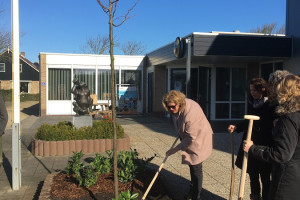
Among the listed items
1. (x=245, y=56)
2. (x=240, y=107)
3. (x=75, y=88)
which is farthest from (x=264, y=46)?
(x=75, y=88)

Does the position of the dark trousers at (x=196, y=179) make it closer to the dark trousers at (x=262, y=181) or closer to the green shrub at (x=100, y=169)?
the dark trousers at (x=262, y=181)

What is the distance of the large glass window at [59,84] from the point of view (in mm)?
16578

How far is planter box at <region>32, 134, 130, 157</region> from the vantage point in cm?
689

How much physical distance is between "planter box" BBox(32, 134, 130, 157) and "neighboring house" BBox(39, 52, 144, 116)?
9.65 m

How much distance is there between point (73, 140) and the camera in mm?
7102

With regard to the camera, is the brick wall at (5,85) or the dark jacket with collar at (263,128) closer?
the dark jacket with collar at (263,128)

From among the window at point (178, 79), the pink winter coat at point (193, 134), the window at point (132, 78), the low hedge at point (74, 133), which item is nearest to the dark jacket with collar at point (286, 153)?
the pink winter coat at point (193, 134)

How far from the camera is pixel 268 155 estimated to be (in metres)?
2.36

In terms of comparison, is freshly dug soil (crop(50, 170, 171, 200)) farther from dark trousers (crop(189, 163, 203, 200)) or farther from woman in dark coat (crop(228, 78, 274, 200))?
woman in dark coat (crop(228, 78, 274, 200))

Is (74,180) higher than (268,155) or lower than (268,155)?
lower

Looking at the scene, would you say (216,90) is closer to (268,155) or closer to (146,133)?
(146,133)

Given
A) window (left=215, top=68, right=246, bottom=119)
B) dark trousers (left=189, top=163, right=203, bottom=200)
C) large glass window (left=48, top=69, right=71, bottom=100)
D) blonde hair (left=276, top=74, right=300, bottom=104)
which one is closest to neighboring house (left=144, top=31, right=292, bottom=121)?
window (left=215, top=68, right=246, bottom=119)

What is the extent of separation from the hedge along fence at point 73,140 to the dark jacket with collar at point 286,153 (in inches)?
204

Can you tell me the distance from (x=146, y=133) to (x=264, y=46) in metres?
4.92
